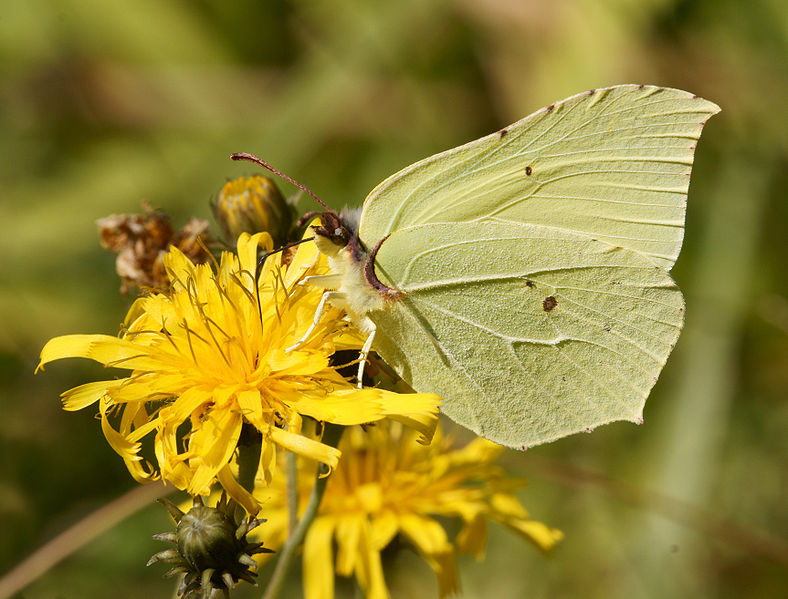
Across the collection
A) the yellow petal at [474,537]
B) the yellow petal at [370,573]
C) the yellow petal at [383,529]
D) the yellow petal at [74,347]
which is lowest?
the yellow petal at [474,537]

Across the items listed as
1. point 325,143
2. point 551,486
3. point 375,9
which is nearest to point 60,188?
point 325,143

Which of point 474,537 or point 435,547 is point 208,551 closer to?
point 435,547

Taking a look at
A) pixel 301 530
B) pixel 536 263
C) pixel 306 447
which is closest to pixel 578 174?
pixel 536 263

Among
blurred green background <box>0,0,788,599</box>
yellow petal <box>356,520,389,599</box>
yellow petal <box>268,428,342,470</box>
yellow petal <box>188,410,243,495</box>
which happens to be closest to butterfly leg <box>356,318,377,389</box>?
yellow petal <box>268,428,342,470</box>

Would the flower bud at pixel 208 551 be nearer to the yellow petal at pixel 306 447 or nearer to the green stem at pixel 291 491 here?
the yellow petal at pixel 306 447

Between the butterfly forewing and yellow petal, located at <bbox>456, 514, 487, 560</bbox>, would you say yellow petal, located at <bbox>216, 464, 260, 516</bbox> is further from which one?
yellow petal, located at <bbox>456, 514, 487, 560</bbox>

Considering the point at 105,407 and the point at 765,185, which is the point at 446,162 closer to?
the point at 105,407

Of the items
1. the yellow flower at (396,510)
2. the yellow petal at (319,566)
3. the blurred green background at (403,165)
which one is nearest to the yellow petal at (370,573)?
the yellow flower at (396,510)
